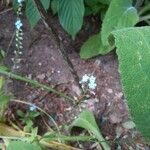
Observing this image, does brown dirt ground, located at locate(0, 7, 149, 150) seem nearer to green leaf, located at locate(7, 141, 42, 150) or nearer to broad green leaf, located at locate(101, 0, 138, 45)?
broad green leaf, located at locate(101, 0, 138, 45)

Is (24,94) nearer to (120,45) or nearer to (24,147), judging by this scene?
(24,147)

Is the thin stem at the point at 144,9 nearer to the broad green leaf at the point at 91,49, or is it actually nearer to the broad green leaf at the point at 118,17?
the broad green leaf at the point at 118,17

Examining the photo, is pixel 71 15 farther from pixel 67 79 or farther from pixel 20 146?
pixel 20 146

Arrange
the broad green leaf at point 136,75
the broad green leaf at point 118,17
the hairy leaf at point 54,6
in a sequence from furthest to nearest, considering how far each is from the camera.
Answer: the hairy leaf at point 54,6 → the broad green leaf at point 118,17 → the broad green leaf at point 136,75

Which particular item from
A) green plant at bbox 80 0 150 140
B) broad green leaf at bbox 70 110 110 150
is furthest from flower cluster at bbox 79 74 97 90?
green plant at bbox 80 0 150 140

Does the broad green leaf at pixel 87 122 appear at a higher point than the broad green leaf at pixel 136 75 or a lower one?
lower

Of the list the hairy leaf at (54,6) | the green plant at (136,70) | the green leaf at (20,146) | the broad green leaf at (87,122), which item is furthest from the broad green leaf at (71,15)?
the green plant at (136,70)

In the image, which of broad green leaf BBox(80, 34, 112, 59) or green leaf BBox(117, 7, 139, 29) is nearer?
green leaf BBox(117, 7, 139, 29)

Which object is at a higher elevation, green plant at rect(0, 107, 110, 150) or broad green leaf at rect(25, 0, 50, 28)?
broad green leaf at rect(25, 0, 50, 28)
